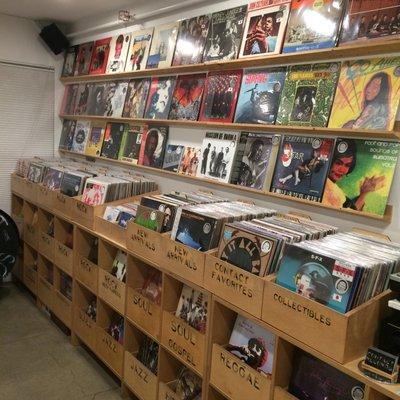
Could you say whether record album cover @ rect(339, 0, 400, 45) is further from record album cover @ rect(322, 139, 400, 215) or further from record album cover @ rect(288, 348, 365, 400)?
record album cover @ rect(288, 348, 365, 400)

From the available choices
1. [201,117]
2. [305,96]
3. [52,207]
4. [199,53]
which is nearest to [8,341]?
[52,207]

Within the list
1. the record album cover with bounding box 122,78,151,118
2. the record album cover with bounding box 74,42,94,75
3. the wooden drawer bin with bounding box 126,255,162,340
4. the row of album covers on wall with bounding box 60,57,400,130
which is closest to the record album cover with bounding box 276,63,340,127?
the row of album covers on wall with bounding box 60,57,400,130

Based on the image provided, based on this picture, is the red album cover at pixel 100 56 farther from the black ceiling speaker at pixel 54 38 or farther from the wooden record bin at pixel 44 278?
the wooden record bin at pixel 44 278

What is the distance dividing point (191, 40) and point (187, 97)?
35 centimetres

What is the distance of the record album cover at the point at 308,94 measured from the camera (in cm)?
188

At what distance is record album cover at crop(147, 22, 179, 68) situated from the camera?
270cm

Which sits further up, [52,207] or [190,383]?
[52,207]

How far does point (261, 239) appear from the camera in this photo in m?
1.60

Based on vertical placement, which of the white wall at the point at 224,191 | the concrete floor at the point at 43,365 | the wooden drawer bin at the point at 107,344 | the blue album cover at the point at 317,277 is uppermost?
the white wall at the point at 224,191

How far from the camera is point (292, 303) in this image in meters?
1.42

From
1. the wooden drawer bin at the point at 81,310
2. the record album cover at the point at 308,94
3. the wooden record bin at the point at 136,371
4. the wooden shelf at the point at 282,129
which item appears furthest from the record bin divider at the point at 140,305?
the record album cover at the point at 308,94

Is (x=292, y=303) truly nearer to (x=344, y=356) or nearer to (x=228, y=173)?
(x=344, y=356)

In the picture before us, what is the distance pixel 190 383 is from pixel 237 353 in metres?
0.46

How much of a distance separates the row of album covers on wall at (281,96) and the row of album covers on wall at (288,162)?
0.09 metres
